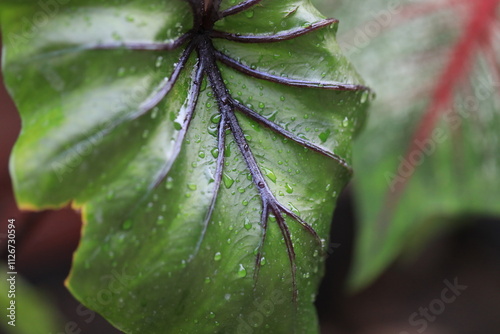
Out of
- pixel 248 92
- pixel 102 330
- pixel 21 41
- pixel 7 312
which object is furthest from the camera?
pixel 102 330

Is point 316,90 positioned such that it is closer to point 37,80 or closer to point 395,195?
point 37,80

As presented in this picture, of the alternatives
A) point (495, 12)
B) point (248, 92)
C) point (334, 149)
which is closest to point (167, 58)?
point (248, 92)

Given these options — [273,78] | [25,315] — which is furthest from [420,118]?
[25,315]

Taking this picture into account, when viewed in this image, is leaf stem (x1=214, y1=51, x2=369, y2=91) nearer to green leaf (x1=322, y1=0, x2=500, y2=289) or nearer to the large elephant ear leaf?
the large elephant ear leaf

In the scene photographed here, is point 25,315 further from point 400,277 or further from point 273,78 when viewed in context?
point 400,277

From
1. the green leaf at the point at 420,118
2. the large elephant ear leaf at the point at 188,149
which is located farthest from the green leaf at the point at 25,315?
the green leaf at the point at 420,118

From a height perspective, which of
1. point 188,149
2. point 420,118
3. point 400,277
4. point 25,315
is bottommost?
point 400,277
